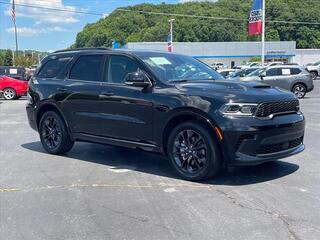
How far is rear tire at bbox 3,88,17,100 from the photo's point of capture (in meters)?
24.0

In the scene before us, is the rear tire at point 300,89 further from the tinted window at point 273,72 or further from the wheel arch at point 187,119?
the wheel arch at point 187,119

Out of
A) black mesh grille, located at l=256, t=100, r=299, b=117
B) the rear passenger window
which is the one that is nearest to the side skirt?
black mesh grille, located at l=256, t=100, r=299, b=117

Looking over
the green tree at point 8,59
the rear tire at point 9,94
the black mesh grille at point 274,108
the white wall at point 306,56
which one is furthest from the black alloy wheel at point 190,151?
the green tree at point 8,59

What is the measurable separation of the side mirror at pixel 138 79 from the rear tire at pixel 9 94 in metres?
18.8

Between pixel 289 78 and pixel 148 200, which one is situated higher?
pixel 289 78

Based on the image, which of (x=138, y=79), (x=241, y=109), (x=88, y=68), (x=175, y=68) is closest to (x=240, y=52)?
(x=88, y=68)

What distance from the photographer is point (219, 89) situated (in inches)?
237

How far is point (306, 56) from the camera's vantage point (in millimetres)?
84688

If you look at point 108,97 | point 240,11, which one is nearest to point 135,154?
point 108,97

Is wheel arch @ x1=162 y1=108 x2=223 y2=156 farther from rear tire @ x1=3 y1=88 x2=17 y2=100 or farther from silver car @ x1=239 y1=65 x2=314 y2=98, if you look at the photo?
rear tire @ x1=3 y1=88 x2=17 y2=100

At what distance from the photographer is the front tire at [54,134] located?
8.17 meters

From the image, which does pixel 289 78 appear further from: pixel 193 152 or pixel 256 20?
pixel 193 152

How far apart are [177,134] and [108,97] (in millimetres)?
1449

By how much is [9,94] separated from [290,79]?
46.4 ft
